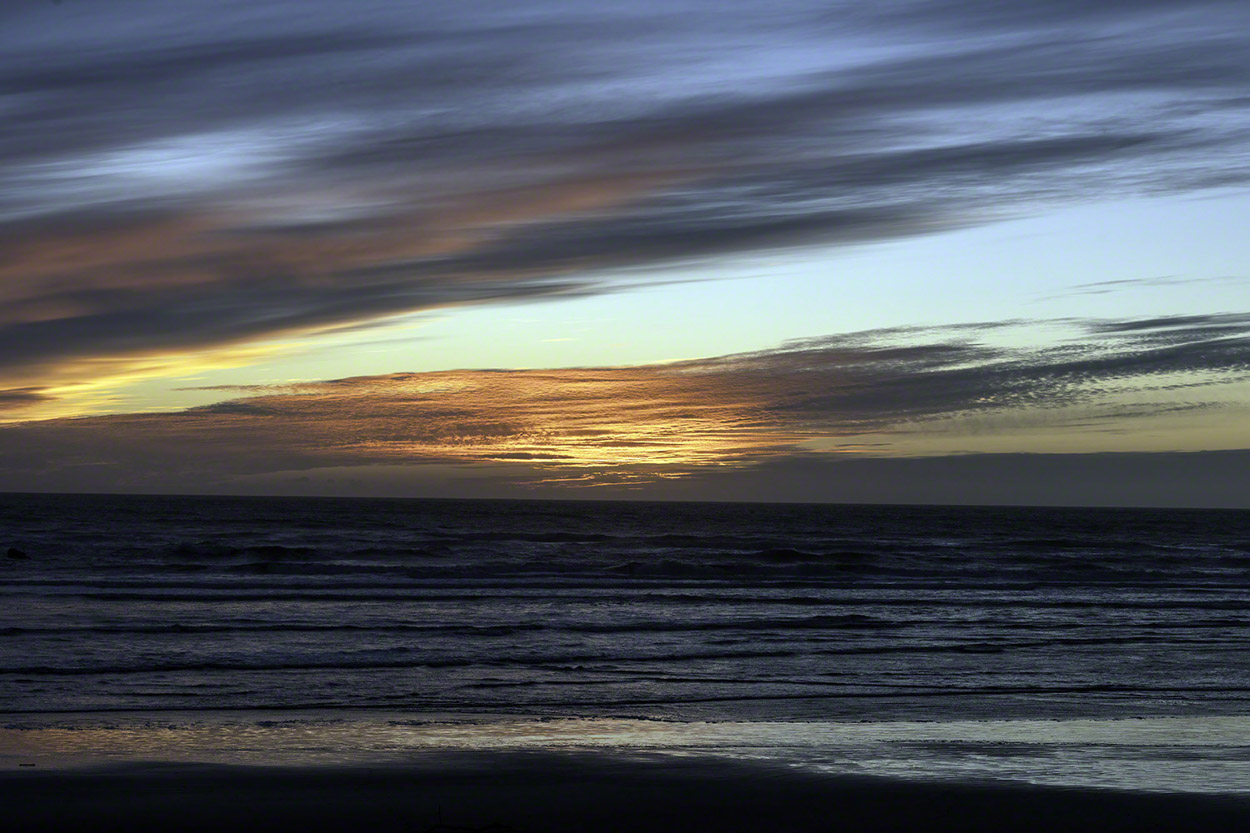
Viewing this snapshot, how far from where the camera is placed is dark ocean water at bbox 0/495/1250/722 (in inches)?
555

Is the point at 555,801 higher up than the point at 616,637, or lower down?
higher up

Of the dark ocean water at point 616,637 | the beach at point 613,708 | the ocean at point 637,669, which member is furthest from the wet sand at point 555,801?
the dark ocean water at point 616,637

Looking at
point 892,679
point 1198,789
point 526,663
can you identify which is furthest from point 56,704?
point 1198,789

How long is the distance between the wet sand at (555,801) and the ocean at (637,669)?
61 centimetres

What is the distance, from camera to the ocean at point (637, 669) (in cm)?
1117

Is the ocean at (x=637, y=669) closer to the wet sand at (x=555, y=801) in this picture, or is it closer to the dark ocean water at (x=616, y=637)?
the dark ocean water at (x=616, y=637)

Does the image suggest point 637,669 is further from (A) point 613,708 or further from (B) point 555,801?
(B) point 555,801

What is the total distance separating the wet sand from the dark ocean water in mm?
3315

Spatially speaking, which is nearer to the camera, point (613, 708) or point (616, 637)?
point (613, 708)

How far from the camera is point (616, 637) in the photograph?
819 inches

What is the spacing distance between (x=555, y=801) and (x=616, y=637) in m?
11.7

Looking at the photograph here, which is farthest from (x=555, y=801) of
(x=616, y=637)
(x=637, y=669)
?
(x=616, y=637)

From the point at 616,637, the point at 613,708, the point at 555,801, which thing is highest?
the point at 555,801

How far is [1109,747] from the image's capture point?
36.8ft
